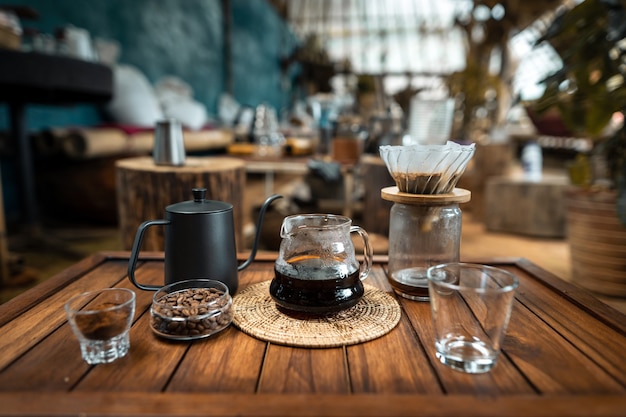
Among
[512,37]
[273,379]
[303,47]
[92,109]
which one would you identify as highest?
[303,47]

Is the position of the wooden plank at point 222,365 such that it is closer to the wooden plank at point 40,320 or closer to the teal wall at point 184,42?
the wooden plank at point 40,320

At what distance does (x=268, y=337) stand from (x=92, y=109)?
12.6 ft

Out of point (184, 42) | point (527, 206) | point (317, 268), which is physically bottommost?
point (527, 206)

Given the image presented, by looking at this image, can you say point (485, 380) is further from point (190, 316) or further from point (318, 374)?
point (190, 316)

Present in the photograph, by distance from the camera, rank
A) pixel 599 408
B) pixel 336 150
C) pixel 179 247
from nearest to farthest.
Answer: pixel 599 408
pixel 179 247
pixel 336 150

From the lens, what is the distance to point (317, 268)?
0.78 metres

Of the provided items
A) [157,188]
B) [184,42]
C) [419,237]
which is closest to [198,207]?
[419,237]

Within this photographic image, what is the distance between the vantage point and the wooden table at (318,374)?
20.8 inches

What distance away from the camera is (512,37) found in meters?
4.35

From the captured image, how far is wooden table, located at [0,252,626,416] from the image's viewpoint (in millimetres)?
529

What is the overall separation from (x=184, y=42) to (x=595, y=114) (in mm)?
5205

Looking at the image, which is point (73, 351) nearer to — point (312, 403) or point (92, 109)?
point (312, 403)

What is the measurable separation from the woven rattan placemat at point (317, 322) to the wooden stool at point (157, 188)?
37.0 inches

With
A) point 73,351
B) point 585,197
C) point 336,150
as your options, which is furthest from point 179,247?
point 585,197
